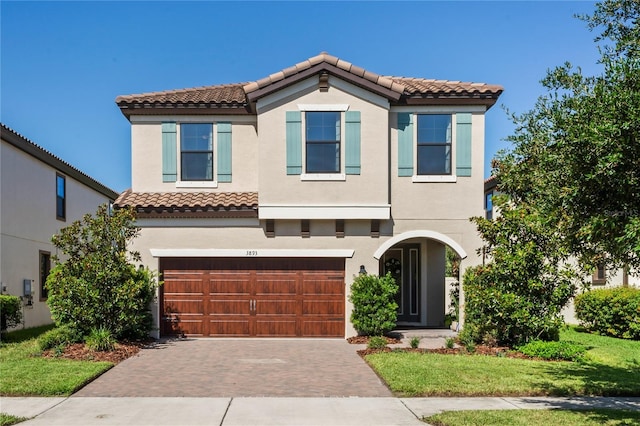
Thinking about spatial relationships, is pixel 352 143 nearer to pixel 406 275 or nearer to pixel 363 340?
pixel 363 340

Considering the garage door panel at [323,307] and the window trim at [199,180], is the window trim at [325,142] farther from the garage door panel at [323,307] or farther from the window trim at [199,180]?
the garage door panel at [323,307]

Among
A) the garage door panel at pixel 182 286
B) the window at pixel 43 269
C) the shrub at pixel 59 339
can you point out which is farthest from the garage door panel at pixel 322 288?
the window at pixel 43 269

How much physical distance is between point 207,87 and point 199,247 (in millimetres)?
6233

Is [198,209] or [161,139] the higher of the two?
[161,139]

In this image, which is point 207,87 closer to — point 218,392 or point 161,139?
point 161,139

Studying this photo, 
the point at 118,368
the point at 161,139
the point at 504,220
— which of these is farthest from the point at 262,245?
the point at 504,220

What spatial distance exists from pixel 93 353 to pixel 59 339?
1.40 meters

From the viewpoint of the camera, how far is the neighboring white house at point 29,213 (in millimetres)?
18719

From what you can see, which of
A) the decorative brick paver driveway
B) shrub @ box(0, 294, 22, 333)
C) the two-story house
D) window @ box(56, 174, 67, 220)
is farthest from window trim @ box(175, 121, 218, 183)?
window @ box(56, 174, 67, 220)

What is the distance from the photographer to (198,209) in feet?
55.9

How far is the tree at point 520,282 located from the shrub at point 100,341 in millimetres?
9342

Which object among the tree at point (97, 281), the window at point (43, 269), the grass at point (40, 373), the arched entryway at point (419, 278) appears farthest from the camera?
the window at point (43, 269)

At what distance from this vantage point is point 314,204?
674 inches

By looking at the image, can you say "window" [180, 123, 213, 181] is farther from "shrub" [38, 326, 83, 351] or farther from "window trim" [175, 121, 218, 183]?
"shrub" [38, 326, 83, 351]
